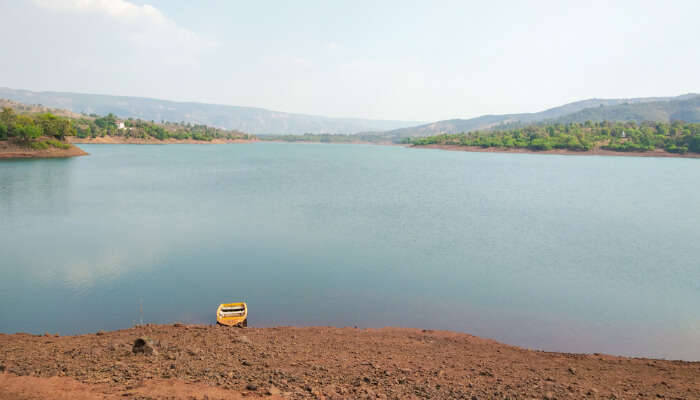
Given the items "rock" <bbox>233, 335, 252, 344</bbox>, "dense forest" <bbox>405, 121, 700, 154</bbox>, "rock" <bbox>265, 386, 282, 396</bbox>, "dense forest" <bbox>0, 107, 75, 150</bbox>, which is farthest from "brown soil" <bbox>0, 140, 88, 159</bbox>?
"dense forest" <bbox>405, 121, 700, 154</bbox>

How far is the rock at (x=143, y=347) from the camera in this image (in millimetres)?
7641

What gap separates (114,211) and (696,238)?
116 ft

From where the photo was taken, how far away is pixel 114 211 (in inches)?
1009

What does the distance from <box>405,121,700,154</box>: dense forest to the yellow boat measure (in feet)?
374

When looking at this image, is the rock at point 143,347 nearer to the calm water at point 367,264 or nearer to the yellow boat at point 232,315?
the yellow boat at point 232,315

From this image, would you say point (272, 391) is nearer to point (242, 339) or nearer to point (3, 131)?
point (242, 339)

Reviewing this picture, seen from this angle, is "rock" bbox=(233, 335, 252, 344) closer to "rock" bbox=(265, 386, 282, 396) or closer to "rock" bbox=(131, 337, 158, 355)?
"rock" bbox=(131, 337, 158, 355)

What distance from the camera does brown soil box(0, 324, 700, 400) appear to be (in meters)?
6.37

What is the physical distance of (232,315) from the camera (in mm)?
10688

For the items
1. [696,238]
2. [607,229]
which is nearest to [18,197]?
[607,229]

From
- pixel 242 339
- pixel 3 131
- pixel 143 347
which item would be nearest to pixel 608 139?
pixel 242 339

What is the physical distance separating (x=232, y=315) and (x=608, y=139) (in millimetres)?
125732

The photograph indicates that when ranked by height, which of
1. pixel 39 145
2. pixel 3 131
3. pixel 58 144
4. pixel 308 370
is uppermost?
pixel 3 131

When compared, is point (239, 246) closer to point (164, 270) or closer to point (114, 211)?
point (164, 270)
